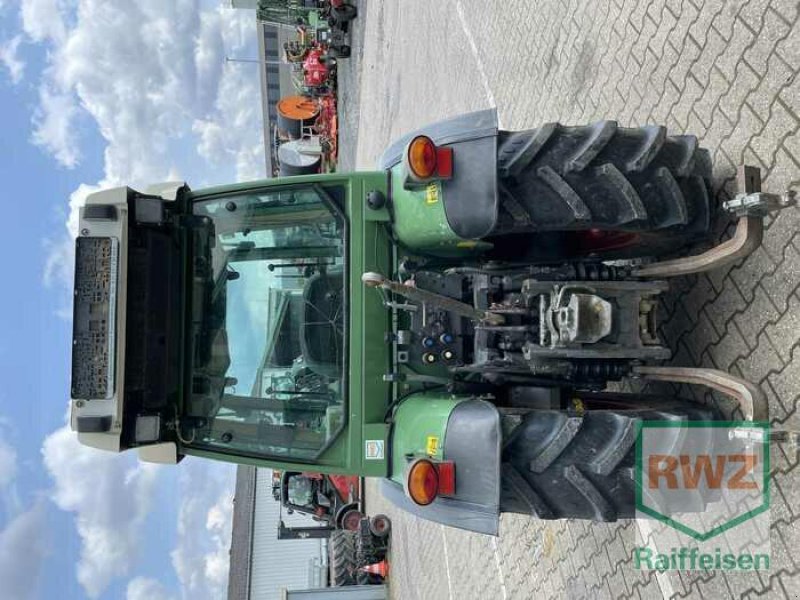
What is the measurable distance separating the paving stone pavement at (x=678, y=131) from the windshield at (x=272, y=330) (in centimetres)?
193

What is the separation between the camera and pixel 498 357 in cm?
292

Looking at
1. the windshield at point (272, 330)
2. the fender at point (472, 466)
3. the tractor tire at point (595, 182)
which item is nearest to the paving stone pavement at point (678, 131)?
the tractor tire at point (595, 182)

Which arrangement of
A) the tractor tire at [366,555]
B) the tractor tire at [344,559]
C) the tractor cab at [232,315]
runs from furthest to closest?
the tractor tire at [344,559] < the tractor tire at [366,555] < the tractor cab at [232,315]

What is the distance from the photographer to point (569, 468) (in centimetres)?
258

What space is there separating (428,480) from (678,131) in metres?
2.62

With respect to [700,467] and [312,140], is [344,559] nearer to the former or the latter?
[700,467]

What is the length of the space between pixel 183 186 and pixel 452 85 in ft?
20.2

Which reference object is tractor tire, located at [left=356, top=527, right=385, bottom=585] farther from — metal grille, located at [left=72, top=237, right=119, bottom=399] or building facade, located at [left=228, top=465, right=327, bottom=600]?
metal grille, located at [left=72, top=237, right=119, bottom=399]

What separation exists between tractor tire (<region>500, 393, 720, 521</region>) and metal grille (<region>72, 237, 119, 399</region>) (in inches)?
68.5

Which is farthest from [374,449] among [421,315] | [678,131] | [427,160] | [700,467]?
[678,131]

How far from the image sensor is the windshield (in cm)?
304

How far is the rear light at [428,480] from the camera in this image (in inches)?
97.6

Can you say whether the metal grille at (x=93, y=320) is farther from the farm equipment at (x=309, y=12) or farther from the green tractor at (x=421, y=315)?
the farm equipment at (x=309, y=12)

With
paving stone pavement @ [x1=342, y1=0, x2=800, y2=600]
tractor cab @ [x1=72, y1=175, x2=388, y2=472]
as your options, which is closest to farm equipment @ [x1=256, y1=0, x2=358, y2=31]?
paving stone pavement @ [x1=342, y1=0, x2=800, y2=600]
